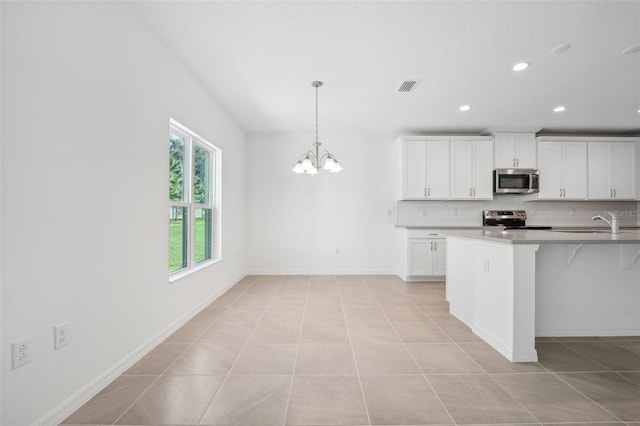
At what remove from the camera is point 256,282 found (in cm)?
482

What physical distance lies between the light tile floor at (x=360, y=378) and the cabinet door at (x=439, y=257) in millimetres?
1863

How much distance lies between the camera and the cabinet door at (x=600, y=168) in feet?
16.5

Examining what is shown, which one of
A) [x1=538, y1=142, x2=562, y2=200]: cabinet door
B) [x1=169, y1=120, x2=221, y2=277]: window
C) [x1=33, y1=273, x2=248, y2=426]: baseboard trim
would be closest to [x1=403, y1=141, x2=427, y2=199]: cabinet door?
[x1=538, y1=142, x2=562, y2=200]: cabinet door

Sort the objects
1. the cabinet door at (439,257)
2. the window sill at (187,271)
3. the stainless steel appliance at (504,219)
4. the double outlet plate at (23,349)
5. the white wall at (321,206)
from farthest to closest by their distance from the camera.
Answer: the white wall at (321,206), the stainless steel appliance at (504,219), the cabinet door at (439,257), the window sill at (187,271), the double outlet plate at (23,349)

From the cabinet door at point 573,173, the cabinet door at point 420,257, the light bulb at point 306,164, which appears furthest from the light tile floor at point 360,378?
the cabinet door at point 573,173

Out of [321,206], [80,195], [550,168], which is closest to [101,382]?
[80,195]

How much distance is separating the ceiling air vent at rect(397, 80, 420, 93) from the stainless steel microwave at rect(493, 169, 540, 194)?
2.55m

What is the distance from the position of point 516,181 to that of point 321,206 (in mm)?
3359

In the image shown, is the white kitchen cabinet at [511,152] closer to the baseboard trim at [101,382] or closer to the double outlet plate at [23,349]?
the baseboard trim at [101,382]

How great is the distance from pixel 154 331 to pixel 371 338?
183 cm

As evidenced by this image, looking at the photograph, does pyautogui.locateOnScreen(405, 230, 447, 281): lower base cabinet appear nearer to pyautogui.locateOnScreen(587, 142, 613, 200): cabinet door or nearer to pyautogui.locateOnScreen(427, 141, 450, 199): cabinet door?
pyautogui.locateOnScreen(427, 141, 450, 199): cabinet door

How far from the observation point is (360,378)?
1.92 m

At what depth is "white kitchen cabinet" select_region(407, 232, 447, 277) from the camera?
191 inches

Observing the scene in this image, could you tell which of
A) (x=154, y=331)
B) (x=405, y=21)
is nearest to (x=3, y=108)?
(x=154, y=331)
